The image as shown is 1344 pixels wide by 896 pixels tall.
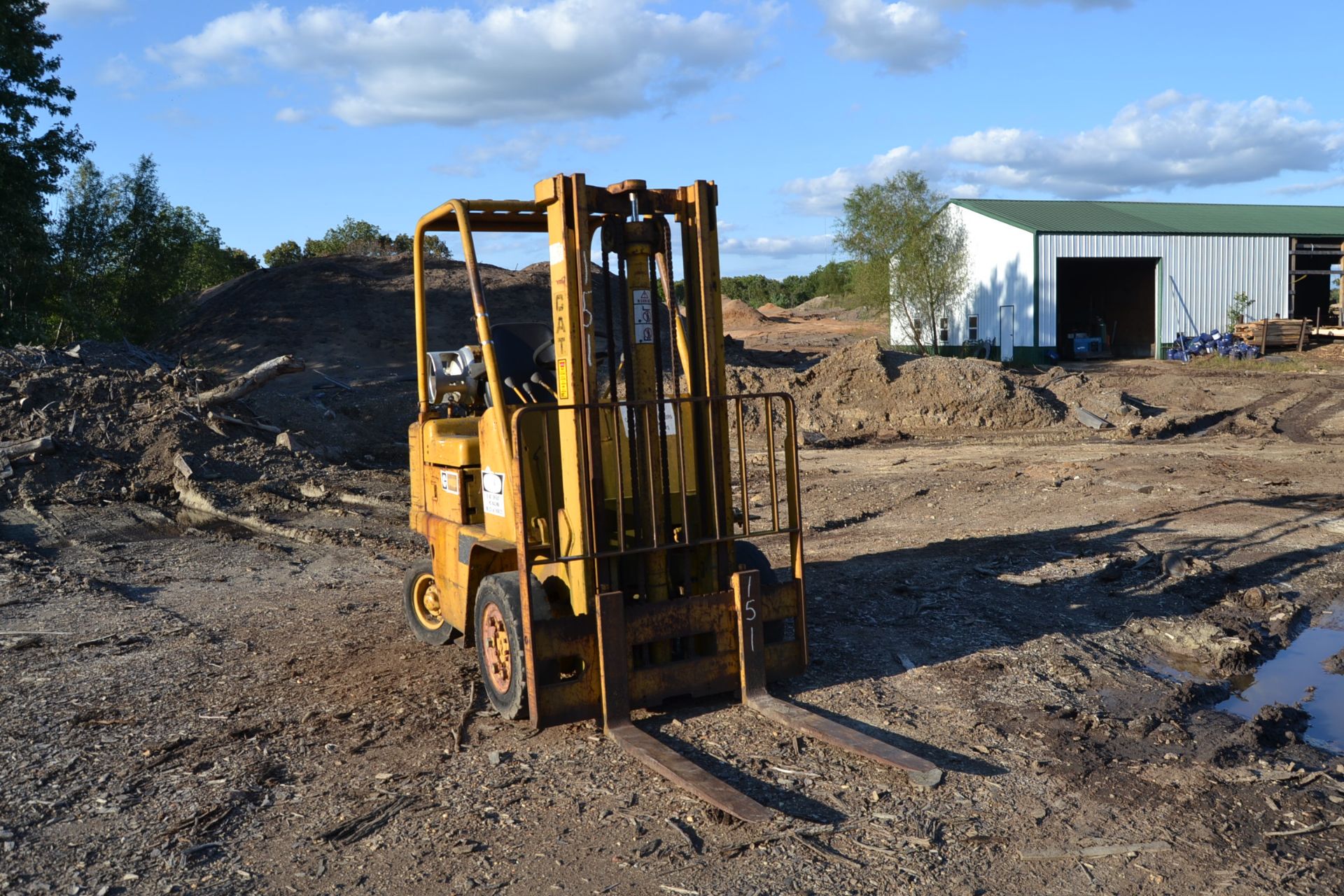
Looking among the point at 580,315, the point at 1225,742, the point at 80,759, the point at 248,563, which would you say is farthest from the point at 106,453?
the point at 1225,742

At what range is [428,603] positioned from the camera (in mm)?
7637

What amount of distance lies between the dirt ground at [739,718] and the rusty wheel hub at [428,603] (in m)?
0.18

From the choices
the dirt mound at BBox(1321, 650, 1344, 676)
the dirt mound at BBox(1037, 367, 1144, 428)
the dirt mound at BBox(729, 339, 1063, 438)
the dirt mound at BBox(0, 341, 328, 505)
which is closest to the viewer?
the dirt mound at BBox(1321, 650, 1344, 676)

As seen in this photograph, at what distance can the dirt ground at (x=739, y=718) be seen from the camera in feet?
13.8

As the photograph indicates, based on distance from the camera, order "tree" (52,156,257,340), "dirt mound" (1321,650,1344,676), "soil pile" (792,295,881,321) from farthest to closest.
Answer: "soil pile" (792,295,881,321) → "tree" (52,156,257,340) → "dirt mound" (1321,650,1344,676)

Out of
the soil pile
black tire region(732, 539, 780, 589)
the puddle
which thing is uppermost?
the soil pile

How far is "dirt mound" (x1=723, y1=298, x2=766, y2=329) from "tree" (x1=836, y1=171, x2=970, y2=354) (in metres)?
24.3

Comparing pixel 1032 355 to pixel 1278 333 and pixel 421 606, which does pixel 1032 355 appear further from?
pixel 421 606

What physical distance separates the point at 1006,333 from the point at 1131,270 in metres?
8.37

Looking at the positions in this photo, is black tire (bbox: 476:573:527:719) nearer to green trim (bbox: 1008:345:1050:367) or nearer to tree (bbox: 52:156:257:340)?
tree (bbox: 52:156:257:340)

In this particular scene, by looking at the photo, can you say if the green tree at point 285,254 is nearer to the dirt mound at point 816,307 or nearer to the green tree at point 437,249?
the green tree at point 437,249

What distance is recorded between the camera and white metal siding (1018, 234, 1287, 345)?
3681cm

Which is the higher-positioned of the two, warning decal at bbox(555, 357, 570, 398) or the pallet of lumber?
warning decal at bbox(555, 357, 570, 398)

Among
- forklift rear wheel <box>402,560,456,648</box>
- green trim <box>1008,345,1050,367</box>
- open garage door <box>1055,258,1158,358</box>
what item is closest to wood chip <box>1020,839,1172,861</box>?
forklift rear wheel <box>402,560,456,648</box>
